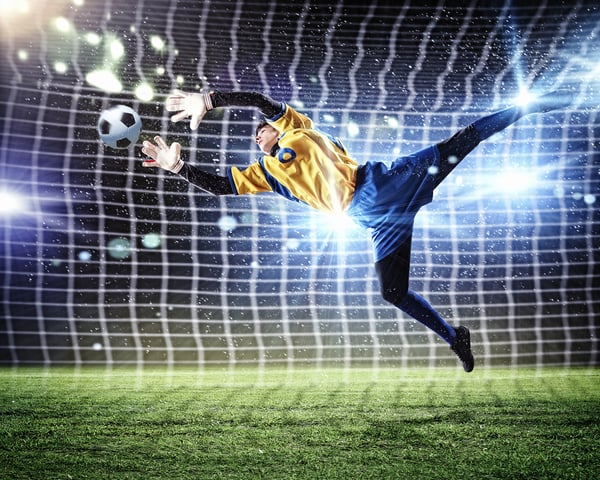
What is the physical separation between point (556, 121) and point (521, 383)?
628 cm

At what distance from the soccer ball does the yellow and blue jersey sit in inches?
37.1

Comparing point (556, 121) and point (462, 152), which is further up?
point (556, 121)

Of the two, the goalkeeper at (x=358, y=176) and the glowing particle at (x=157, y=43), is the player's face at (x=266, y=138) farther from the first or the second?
the glowing particle at (x=157, y=43)

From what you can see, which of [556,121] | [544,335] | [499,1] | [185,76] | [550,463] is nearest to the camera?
[550,463]

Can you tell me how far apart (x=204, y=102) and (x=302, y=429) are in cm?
210

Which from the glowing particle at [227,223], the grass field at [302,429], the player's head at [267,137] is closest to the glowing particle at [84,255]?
the glowing particle at [227,223]

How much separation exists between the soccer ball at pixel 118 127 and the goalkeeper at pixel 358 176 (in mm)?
588

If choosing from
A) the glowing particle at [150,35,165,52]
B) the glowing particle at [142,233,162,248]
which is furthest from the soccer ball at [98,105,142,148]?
the glowing particle at [142,233,162,248]

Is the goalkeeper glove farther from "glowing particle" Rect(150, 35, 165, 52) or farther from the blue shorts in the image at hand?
"glowing particle" Rect(150, 35, 165, 52)

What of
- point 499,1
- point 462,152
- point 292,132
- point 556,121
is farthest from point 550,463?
point 556,121

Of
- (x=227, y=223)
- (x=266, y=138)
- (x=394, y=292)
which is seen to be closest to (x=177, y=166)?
(x=266, y=138)

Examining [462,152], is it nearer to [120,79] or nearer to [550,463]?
[550,463]

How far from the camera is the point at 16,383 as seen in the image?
15.2ft

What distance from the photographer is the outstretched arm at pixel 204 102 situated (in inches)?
121
